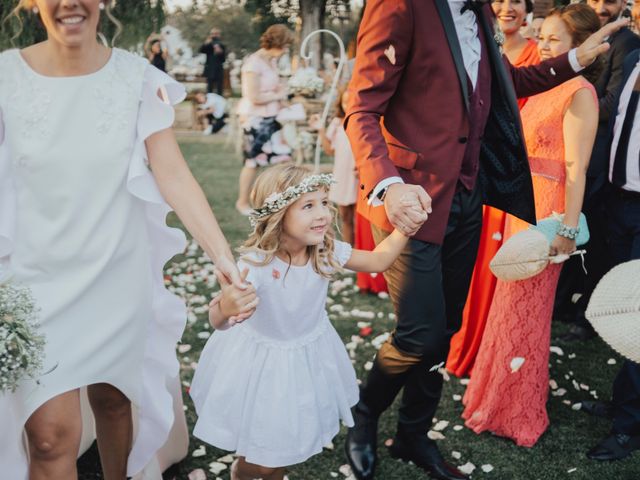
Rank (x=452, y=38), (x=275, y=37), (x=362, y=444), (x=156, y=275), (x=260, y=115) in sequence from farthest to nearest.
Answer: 1. (x=260, y=115)
2. (x=275, y=37)
3. (x=362, y=444)
4. (x=452, y=38)
5. (x=156, y=275)

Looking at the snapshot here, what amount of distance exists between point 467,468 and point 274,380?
1.19m

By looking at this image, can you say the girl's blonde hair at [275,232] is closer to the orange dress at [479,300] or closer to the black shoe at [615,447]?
the orange dress at [479,300]

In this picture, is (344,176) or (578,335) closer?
(578,335)

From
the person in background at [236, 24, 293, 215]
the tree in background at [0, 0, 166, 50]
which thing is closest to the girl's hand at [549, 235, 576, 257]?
the tree in background at [0, 0, 166, 50]

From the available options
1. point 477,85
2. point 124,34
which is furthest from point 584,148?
point 124,34

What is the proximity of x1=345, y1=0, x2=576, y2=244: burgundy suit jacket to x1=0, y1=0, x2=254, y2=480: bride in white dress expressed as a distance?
691 millimetres

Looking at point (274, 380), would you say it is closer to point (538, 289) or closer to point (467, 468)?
point (467, 468)

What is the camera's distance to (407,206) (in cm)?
230

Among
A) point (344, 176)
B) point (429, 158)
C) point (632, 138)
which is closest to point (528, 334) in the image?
point (632, 138)

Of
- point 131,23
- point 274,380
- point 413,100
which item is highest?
point 131,23

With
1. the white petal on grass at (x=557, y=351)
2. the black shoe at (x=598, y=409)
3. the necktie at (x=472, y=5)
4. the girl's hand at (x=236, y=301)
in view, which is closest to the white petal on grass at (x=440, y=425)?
the black shoe at (x=598, y=409)

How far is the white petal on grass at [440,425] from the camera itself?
11.5 feet

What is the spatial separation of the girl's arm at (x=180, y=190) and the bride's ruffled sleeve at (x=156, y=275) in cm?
3

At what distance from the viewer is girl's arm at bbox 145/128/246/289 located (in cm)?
225
